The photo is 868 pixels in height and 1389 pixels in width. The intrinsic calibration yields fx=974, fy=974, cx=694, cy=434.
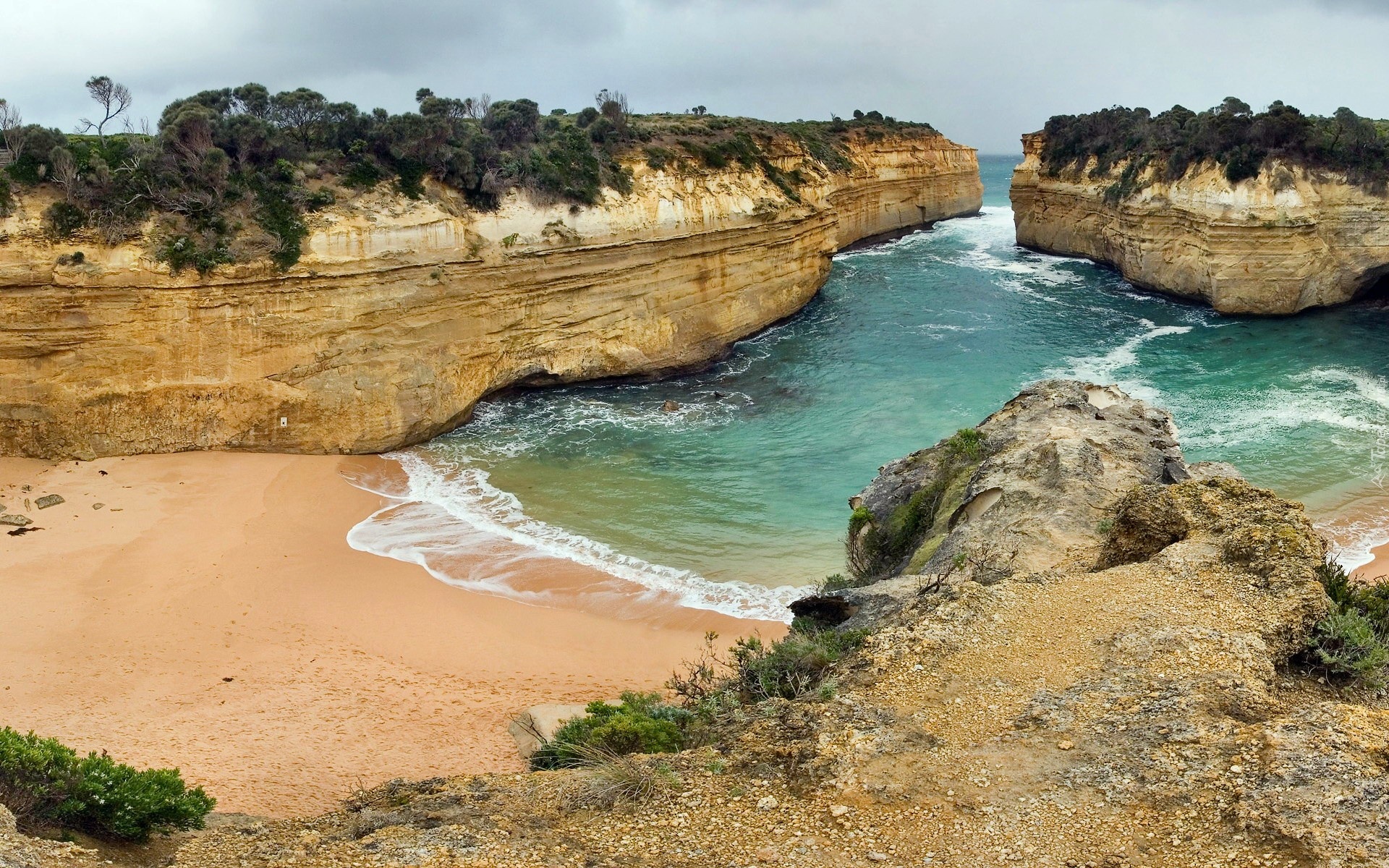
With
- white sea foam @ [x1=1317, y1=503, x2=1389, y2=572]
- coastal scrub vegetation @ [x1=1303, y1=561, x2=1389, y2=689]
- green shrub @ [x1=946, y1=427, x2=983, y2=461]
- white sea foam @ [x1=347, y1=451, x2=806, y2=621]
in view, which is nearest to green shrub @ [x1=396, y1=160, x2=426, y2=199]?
white sea foam @ [x1=347, y1=451, x2=806, y2=621]

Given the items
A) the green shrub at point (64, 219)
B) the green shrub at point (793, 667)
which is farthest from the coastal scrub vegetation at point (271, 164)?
the green shrub at point (793, 667)

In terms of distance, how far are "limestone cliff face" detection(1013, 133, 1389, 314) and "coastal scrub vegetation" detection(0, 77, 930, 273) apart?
20.2 meters

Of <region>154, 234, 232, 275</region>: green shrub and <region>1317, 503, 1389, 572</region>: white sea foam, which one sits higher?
<region>154, 234, 232, 275</region>: green shrub

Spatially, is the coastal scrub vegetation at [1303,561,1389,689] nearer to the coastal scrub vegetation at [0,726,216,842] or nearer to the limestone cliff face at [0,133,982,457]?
the coastal scrub vegetation at [0,726,216,842]

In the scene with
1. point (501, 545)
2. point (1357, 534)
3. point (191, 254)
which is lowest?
point (1357, 534)

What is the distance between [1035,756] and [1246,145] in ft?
122

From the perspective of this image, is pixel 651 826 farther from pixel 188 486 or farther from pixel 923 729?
pixel 188 486

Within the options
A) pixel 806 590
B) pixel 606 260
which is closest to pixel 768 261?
pixel 606 260

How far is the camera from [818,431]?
82.5 feet

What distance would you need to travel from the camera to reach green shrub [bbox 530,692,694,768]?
9143mm

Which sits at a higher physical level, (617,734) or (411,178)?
(411,178)

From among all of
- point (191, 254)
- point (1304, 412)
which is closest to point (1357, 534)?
point (1304, 412)

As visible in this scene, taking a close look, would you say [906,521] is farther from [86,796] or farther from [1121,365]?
[1121,365]

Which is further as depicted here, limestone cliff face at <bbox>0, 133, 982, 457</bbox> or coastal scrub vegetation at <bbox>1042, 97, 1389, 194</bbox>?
coastal scrub vegetation at <bbox>1042, 97, 1389, 194</bbox>
